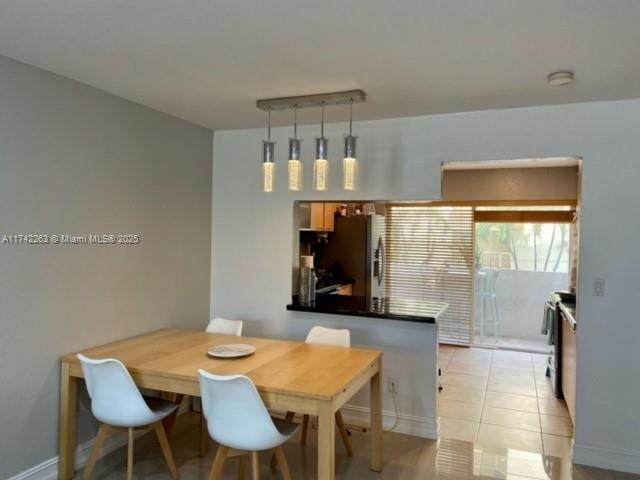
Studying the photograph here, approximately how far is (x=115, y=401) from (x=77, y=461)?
2.50 feet

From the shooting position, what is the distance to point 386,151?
3588 mm

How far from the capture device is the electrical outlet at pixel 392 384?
11.7ft

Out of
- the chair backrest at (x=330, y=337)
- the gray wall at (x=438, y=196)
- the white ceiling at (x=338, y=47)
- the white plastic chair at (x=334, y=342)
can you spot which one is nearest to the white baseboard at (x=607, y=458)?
the gray wall at (x=438, y=196)

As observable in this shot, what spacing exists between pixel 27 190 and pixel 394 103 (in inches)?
90.2

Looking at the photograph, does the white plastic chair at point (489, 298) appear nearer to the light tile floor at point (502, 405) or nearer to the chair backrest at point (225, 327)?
the light tile floor at point (502, 405)

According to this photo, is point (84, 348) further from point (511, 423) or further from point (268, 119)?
point (511, 423)

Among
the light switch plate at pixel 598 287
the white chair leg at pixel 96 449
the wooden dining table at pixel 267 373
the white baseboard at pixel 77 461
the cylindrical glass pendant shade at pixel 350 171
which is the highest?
the cylindrical glass pendant shade at pixel 350 171

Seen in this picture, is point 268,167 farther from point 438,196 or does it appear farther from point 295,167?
point 438,196

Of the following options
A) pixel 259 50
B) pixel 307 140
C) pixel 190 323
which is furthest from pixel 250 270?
pixel 259 50

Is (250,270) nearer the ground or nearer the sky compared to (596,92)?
nearer the ground

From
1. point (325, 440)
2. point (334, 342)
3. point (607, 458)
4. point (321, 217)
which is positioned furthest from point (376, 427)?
point (321, 217)

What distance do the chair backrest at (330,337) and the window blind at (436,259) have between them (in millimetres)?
3311

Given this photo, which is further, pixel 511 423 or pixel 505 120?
pixel 511 423

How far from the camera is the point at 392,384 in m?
3.58
